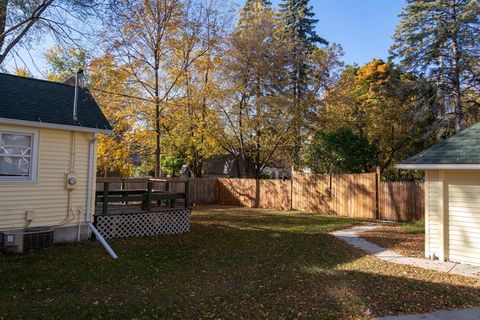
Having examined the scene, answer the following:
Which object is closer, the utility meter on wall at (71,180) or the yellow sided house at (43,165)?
the yellow sided house at (43,165)

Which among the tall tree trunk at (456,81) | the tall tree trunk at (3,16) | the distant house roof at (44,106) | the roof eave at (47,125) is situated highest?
the tall tree trunk at (456,81)

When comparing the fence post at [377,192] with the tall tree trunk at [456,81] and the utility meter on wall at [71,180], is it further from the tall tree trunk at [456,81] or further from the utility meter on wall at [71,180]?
the utility meter on wall at [71,180]

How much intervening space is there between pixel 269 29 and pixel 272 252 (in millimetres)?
15581

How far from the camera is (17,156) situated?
816 centimetres

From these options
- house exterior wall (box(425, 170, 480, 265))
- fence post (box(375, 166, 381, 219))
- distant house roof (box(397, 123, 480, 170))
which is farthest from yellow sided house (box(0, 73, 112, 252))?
fence post (box(375, 166, 381, 219))

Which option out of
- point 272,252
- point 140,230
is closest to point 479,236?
point 272,252

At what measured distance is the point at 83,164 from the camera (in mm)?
9281

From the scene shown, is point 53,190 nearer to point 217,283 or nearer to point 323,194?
point 217,283

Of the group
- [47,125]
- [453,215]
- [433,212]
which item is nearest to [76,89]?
[47,125]

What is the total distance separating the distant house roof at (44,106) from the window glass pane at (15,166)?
87 centimetres

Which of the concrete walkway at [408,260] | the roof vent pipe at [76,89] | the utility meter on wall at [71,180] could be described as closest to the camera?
the concrete walkway at [408,260]

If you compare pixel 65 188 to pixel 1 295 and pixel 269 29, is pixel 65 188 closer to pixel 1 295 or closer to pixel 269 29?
pixel 1 295

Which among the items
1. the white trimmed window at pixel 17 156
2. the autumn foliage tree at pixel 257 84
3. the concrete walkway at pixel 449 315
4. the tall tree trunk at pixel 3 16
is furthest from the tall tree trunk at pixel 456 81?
the tall tree trunk at pixel 3 16

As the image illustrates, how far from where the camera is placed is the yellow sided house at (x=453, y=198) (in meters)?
7.37
